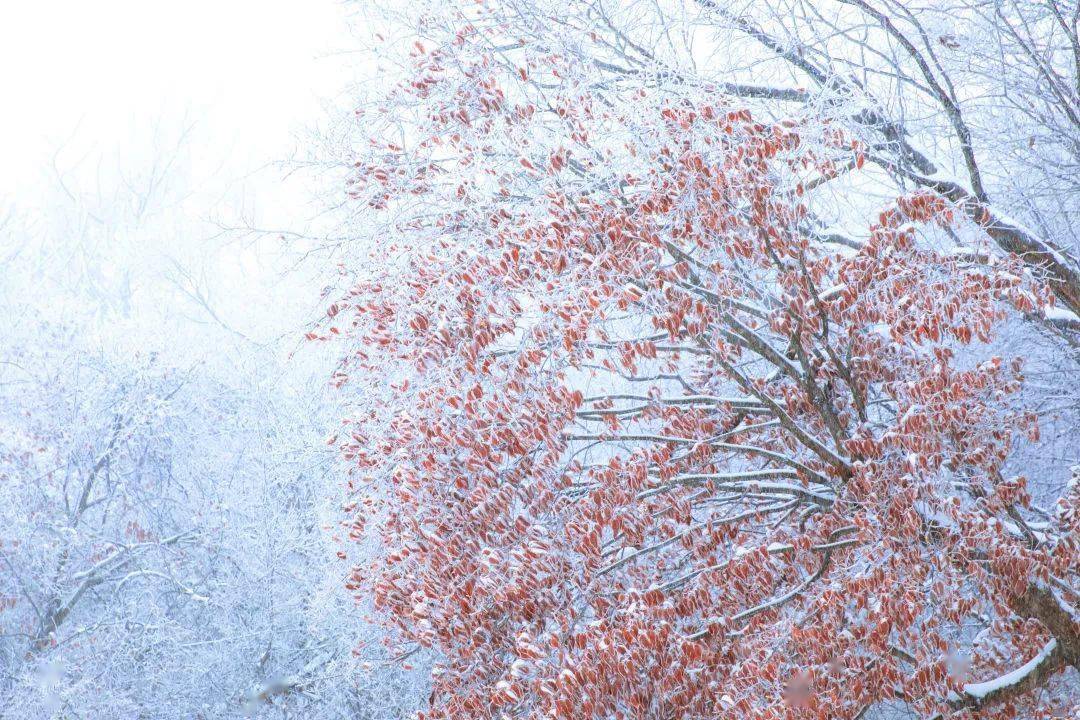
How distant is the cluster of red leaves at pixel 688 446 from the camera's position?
5090 millimetres

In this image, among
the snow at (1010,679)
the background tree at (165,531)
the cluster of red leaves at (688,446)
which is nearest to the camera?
the cluster of red leaves at (688,446)

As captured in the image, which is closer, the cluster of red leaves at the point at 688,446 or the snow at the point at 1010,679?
the cluster of red leaves at the point at 688,446

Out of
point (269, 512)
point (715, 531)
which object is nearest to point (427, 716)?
point (715, 531)

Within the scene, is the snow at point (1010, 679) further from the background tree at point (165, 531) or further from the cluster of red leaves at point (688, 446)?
the background tree at point (165, 531)

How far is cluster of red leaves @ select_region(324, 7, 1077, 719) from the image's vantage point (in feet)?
16.7

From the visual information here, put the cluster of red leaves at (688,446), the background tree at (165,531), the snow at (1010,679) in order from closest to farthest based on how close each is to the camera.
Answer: the cluster of red leaves at (688,446) < the snow at (1010,679) < the background tree at (165,531)

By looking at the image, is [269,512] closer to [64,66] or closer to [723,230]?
[723,230]

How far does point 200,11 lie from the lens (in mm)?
43219

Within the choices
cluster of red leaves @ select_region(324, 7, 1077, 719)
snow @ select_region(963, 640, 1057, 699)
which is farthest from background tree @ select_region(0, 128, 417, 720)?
snow @ select_region(963, 640, 1057, 699)

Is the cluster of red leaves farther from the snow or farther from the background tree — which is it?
the background tree

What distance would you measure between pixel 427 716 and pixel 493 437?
6.85 ft

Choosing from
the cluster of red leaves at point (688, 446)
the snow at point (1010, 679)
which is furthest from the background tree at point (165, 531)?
the snow at point (1010, 679)

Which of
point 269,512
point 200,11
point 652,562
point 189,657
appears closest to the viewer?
point 652,562

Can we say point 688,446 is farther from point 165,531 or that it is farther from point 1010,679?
point 165,531
